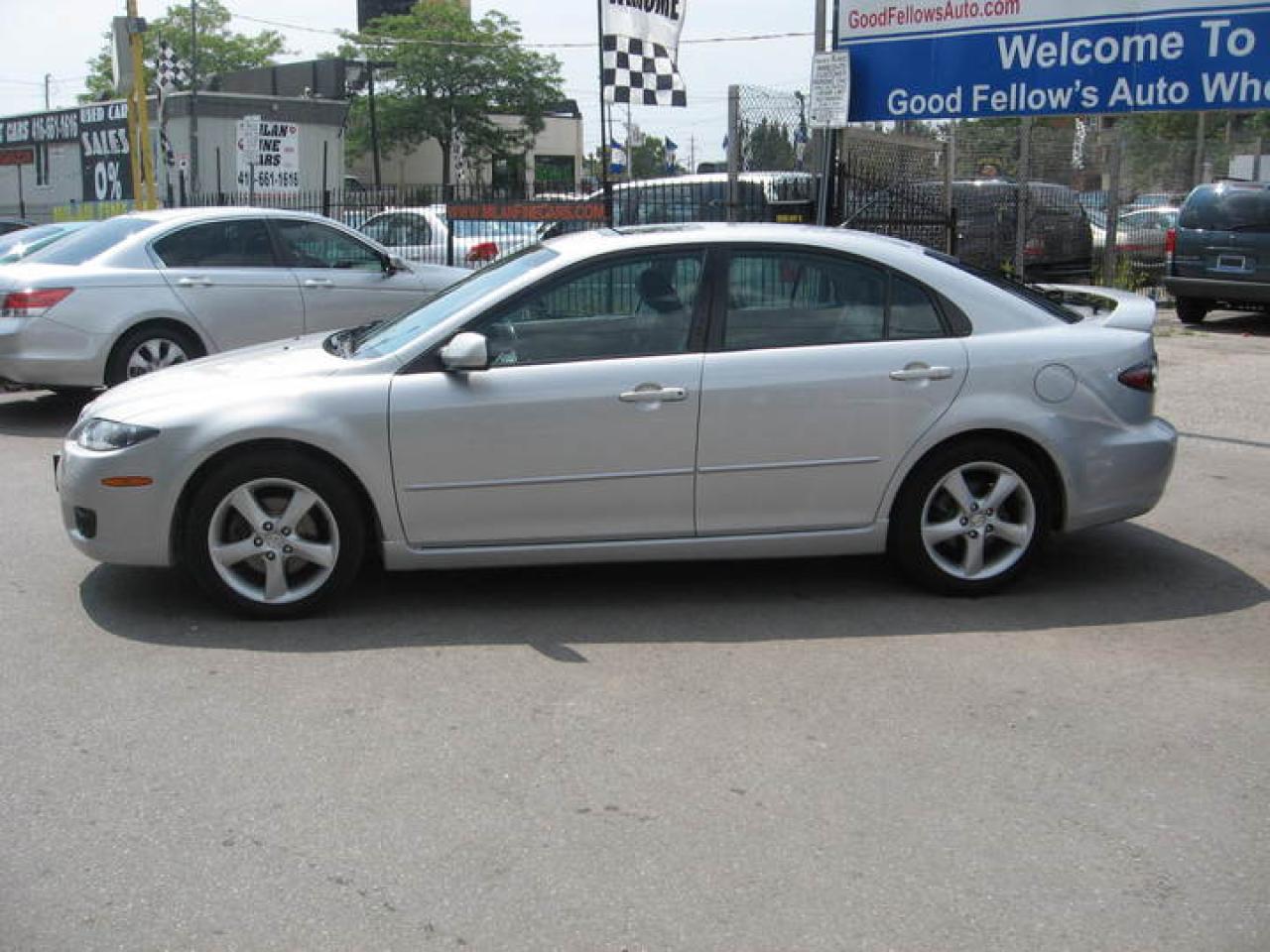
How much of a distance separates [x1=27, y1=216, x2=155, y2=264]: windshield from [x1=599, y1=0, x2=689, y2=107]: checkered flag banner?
181 inches

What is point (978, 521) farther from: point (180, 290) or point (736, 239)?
point (180, 290)

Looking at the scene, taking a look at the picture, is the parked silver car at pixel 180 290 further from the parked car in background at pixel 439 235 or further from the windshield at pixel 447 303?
the parked car in background at pixel 439 235

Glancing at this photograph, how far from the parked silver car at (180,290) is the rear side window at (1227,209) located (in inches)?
358

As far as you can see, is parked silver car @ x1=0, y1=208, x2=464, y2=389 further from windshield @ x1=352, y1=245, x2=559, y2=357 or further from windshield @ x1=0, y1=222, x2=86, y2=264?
windshield @ x1=352, y1=245, x2=559, y2=357

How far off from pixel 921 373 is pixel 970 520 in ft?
2.16

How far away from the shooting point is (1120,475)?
553 cm

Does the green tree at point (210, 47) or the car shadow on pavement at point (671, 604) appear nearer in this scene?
the car shadow on pavement at point (671, 604)

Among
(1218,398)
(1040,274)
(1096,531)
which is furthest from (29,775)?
(1040,274)

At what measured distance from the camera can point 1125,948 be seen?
3021mm

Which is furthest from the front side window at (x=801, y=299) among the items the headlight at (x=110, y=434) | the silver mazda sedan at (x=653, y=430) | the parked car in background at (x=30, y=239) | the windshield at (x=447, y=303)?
the parked car in background at (x=30, y=239)

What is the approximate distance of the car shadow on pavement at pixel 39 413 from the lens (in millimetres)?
9656

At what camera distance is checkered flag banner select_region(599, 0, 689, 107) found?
12.4 m

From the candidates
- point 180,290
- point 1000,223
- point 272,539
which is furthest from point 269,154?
point 272,539

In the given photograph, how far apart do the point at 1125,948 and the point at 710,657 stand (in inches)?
82.1
